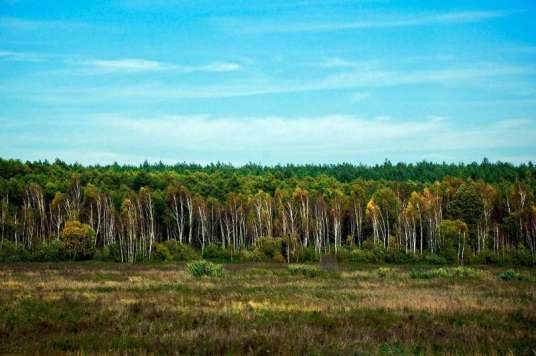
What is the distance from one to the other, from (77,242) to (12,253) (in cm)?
876

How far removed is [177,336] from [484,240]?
8210cm

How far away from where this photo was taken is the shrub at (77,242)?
7856 cm

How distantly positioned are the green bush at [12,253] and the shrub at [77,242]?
5.02 meters

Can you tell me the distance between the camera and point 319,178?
147000 millimetres

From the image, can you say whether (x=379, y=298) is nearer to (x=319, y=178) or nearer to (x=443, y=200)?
(x=443, y=200)

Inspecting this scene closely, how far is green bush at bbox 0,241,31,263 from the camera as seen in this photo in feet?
241

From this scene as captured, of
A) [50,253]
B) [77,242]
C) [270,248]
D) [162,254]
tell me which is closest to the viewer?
[50,253]

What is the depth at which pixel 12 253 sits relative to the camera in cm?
7788

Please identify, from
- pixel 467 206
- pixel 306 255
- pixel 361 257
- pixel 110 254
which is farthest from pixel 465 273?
pixel 467 206

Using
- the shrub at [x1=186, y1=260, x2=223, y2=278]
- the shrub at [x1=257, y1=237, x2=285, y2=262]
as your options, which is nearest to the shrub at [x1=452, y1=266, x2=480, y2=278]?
the shrub at [x1=186, y1=260, x2=223, y2=278]

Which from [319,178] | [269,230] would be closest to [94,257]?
[269,230]

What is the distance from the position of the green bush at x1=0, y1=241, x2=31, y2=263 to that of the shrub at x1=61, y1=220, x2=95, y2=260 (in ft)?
16.5

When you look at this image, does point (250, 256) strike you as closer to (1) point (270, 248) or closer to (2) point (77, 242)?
(1) point (270, 248)

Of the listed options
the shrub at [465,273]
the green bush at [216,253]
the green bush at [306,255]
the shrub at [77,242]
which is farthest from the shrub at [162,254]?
the shrub at [465,273]
